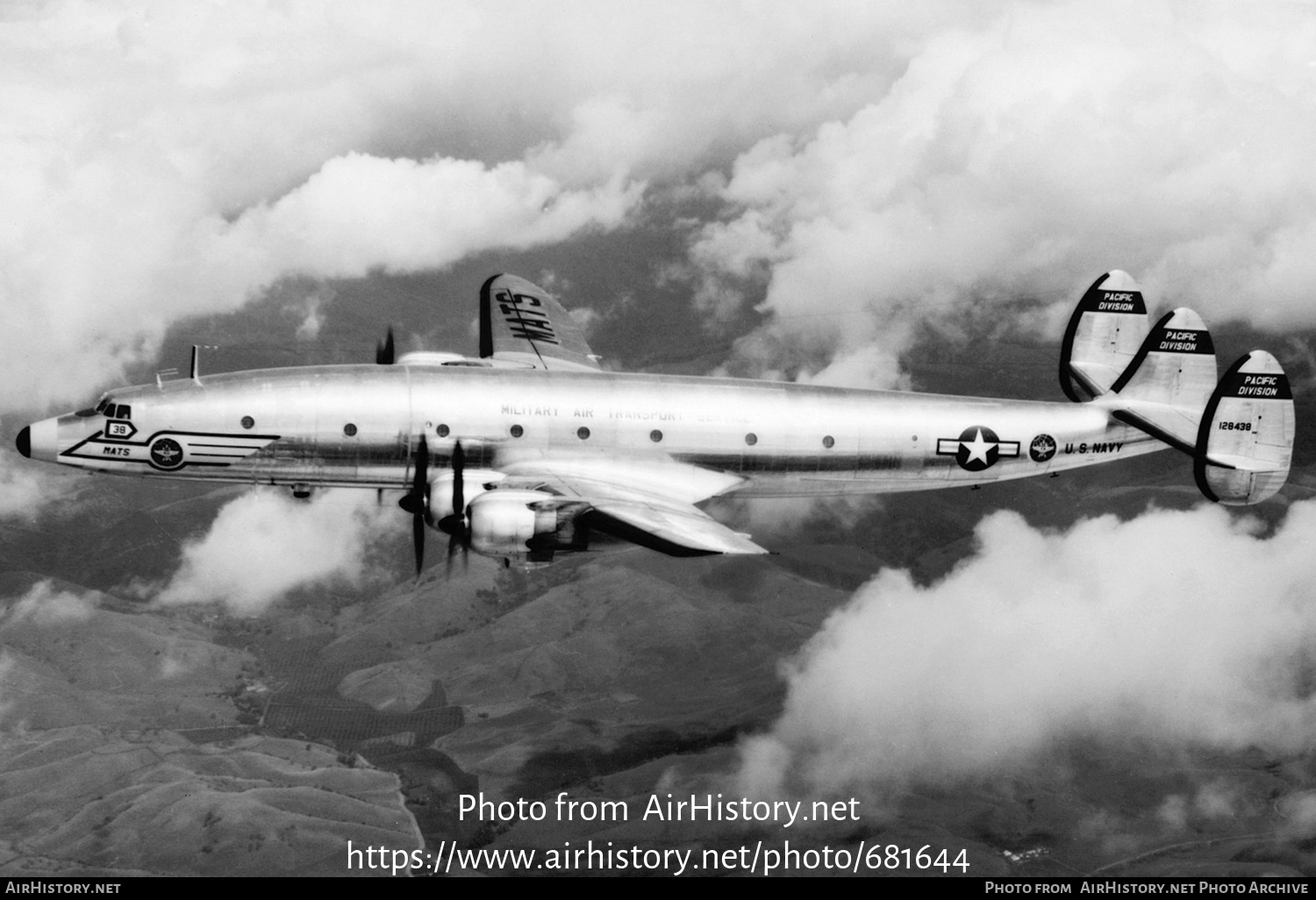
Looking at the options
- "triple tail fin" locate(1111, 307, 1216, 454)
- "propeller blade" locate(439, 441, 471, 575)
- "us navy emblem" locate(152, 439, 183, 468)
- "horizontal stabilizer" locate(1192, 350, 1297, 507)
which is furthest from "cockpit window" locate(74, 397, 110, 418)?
"horizontal stabilizer" locate(1192, 350, 1297, 507)

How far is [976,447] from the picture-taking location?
3319cm

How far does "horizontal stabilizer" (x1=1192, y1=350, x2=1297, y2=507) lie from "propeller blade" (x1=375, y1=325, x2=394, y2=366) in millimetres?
25869

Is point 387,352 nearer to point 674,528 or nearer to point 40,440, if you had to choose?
point 40,440

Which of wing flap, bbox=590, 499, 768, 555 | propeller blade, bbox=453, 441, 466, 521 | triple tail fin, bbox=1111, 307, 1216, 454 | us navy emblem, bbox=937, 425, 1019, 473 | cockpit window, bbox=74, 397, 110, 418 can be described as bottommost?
wing flap, bbox=590, 499, 768, 555

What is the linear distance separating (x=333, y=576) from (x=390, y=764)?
70564mm

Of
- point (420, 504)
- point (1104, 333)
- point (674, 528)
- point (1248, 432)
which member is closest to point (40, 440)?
point (420, 504)

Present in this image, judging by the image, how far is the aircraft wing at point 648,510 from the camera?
79.2 feet

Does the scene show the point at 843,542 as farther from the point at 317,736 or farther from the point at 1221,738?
the point at 317,736

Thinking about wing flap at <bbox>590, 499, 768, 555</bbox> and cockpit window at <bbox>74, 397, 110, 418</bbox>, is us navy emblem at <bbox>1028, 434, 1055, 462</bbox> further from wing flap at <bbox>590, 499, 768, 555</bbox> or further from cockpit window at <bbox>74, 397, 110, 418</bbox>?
cockpit window at <bbox>74, 397, 110, 418</bbox>

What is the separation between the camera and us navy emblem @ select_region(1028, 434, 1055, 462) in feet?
111

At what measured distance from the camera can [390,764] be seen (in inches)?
5064

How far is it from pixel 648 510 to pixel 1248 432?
19.8 m

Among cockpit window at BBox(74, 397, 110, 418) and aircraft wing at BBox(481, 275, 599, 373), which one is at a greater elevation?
aircraft wing at BBox(481, 275, 599, 373)

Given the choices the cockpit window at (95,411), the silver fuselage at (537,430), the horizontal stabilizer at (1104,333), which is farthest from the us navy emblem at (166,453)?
the horizontal stabilizer at (1104,333)
